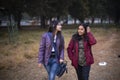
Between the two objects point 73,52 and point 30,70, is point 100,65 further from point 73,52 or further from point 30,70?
point 73,52

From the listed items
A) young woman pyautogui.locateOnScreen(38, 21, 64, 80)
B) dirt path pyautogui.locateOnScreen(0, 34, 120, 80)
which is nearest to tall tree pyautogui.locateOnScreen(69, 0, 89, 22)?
dirt path pyautogui.locateOnScreen(0, 34, 120, 80)

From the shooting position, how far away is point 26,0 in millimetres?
40250

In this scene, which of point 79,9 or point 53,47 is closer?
point 53,47

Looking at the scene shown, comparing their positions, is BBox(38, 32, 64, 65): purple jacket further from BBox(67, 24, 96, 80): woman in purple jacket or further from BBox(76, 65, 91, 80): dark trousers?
BBox(76, 65, 91, 80): dark trousers

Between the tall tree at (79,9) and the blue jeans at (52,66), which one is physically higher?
the tall tree at (79,9)

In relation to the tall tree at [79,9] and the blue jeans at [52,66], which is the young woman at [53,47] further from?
the tall tree at [79,9]

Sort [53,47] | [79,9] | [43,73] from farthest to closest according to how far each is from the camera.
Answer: [79,9], [43,73], [53,47]

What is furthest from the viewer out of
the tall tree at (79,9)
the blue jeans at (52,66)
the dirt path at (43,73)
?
the tall tree at (79,9)

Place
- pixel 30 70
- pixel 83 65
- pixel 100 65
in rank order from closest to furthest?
1. pixel 83 65
2. pixel 30 70
3. pixel 100 65

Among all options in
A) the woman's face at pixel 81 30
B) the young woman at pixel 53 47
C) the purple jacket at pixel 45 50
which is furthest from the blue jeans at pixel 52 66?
the woman's face at pixel 81 30

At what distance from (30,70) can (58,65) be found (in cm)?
505

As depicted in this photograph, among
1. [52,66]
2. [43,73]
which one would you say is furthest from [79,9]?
[52,66]

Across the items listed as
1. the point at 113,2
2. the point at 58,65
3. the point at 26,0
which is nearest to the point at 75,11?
the point at 113,2

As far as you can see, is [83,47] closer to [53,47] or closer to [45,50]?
[53,47]
